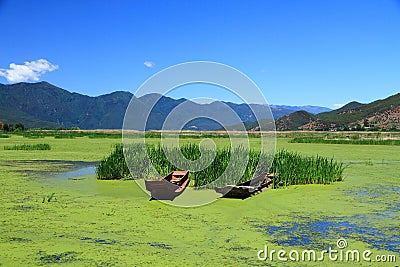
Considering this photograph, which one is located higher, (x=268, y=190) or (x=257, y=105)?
(x=257, y=105)

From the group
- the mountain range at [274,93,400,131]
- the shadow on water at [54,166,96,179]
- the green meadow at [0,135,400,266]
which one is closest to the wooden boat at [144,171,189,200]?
the green meadow at [0,135,400,266]

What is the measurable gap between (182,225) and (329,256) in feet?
6.99

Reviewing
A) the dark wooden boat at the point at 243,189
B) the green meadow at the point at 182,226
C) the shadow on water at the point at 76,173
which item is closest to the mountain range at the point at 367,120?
the shadow on water at the point at 76,173

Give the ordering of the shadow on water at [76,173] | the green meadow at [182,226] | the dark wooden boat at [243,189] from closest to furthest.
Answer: the green meadow at [182,226], the dark wooden boat at [243,189], the shadow on water at [76,173]

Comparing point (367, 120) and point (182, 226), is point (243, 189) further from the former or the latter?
point (367, 120)

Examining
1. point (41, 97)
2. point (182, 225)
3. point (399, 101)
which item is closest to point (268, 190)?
point (182, 225)

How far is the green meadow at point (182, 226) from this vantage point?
4793 millimetres

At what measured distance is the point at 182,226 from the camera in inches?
241

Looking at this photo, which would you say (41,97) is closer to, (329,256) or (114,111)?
(114,111)

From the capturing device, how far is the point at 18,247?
16.5 feet

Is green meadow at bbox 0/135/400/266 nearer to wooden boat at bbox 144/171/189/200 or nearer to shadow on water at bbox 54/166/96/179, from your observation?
wooden boat at bbox 144/171/189/200

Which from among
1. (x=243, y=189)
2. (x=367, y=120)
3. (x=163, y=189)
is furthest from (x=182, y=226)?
(x=367, y=120)

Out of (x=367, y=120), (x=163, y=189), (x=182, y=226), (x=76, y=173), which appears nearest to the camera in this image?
(x=182, y=226)

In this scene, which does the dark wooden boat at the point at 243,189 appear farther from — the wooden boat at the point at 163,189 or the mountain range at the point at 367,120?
the mountain range at the point at 367,120
